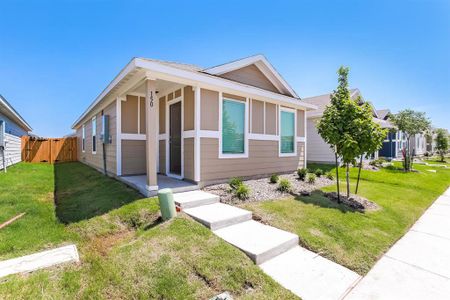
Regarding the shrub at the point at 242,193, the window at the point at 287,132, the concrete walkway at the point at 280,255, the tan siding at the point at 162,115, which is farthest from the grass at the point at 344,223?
the tan siding at the point at 162,115

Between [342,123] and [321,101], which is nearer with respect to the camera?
[342,123]

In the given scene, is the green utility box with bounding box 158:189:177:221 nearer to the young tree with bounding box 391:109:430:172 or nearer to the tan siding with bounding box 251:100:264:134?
the tan siding with bounding box 251:100:264:134

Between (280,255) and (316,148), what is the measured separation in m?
12.5

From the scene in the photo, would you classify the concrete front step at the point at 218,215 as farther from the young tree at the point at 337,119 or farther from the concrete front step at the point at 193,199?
the young tree at the point at 337,119

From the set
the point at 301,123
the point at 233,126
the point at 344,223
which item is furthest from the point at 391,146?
the point at 344,223

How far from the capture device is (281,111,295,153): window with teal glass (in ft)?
28.8

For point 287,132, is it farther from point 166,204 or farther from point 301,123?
point 166,204

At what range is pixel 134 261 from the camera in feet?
9.00

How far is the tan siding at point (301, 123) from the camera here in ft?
31.0

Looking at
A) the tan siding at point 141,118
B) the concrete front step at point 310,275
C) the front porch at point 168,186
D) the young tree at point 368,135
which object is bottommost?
the concrete front step at point 310,275

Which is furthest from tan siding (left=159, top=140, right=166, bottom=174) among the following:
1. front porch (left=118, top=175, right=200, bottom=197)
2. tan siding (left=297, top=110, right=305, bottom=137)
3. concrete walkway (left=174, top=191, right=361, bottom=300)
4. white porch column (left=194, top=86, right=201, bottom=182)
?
tan siding (left=297, top=110, right=305, bottom=137)

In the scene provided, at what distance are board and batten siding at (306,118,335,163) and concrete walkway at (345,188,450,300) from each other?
31.4 ft

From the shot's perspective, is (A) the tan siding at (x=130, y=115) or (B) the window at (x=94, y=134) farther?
(B) the window at (x=94, y=134)

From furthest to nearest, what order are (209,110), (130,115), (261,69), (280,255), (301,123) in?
(301,123)
(261,69)
(130,115)
(209,110)
(280,255)
